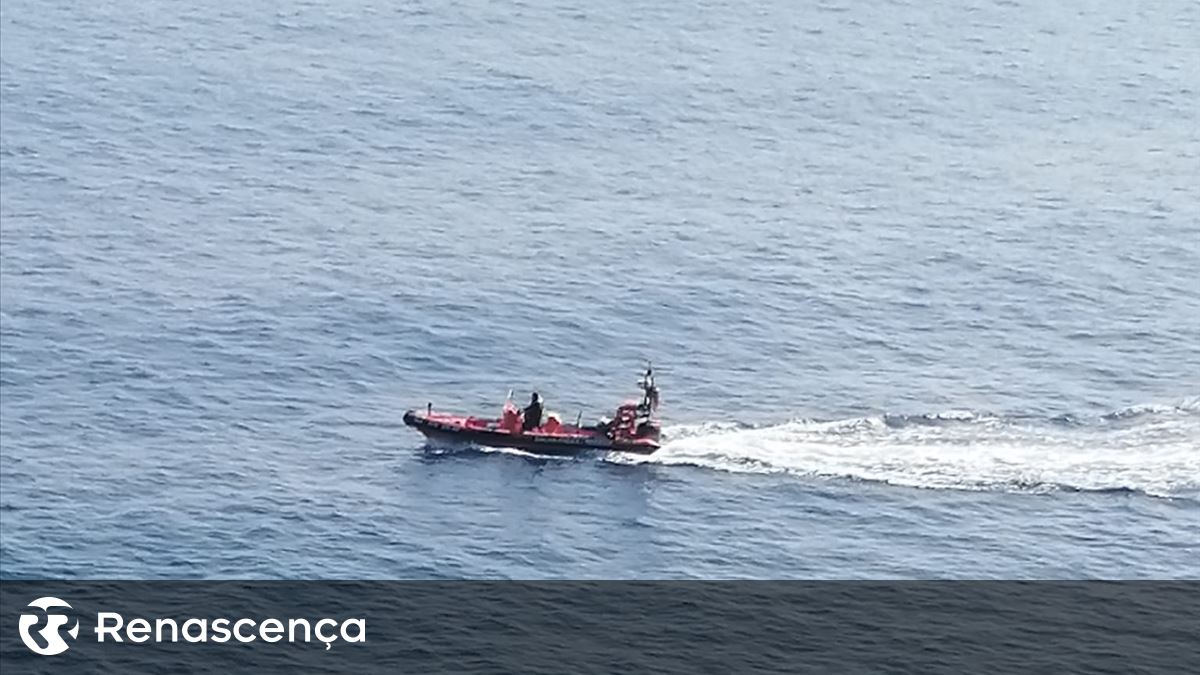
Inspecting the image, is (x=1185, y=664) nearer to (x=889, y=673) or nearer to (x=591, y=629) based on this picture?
(x=889, y=673)

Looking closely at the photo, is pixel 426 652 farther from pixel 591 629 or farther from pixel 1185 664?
pixel 1185 664

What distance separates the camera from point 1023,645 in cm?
19888

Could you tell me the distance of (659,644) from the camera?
19812cm

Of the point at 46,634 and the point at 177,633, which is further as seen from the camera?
the point at 177,633

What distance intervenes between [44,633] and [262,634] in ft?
43.8

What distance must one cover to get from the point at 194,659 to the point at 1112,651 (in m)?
56.3

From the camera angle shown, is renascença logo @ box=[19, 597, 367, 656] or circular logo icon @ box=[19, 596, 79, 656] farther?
renascença logo @ box=[19, 597, 367, 656]

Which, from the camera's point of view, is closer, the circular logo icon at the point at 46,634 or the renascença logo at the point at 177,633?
the circular logo icon at the point at 46,634

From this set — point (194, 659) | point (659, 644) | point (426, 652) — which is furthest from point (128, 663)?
point (659, 644)

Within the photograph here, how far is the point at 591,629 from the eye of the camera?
199750 millimetres

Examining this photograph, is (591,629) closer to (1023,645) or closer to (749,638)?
→ (749,638)

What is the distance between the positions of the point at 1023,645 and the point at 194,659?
51.1 m

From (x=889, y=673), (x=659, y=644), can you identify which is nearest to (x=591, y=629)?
(x=659, y=644)

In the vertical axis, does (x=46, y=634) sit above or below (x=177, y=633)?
below
